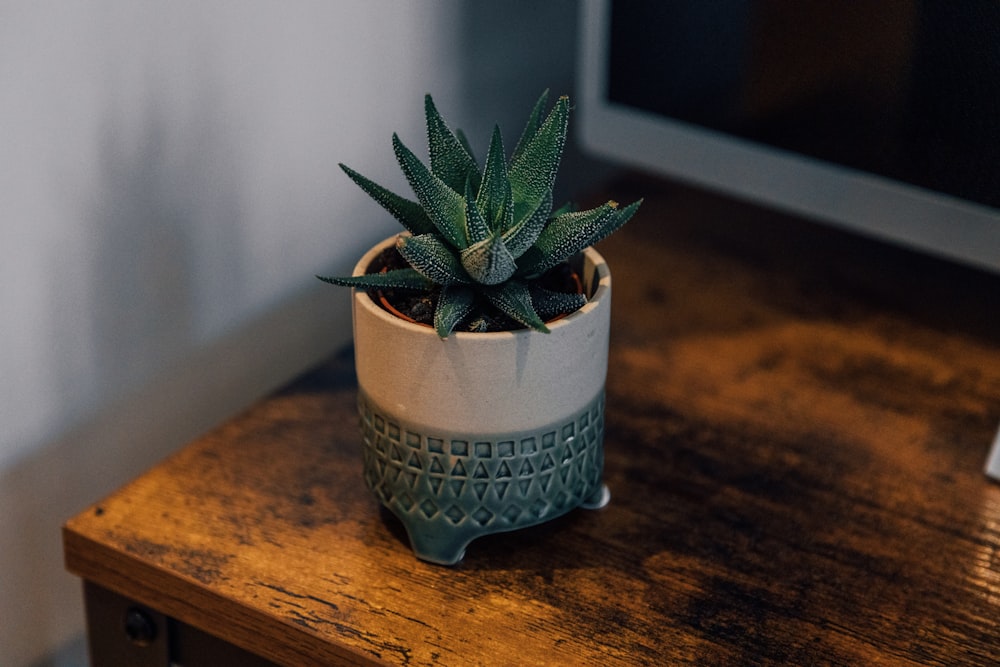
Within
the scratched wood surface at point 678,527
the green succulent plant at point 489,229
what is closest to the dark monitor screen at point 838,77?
the scratched wood surface at point 678,527

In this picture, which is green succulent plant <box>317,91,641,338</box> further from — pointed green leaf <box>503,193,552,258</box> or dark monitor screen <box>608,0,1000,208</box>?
dark monitor screen <box>608,0,1000,208</box>

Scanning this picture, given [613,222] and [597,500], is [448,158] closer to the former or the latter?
[613,222]

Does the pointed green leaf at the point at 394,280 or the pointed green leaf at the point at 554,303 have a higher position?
the pointed green leaf at the point at 394,280

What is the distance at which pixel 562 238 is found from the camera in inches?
21.7

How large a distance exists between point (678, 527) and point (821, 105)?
0.32 meters

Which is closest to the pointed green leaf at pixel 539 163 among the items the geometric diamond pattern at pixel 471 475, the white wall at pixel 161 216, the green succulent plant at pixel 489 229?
the green succulent plant at pixel 489 229

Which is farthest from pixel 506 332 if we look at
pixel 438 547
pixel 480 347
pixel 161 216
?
pixel 161 216

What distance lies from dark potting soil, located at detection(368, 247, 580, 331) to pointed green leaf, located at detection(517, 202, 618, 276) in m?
0.03

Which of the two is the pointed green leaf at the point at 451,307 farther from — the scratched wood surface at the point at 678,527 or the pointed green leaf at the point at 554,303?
the scratched wood surface at the point at 678,527

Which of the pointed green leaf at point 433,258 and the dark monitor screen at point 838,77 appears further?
the dark monitor screen at point 838,77

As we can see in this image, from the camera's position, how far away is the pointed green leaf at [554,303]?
1.84 ft

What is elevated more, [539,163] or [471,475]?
[539,163]

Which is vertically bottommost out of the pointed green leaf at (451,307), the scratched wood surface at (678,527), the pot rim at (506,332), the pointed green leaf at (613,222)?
the scratched wood surface at (678,527)

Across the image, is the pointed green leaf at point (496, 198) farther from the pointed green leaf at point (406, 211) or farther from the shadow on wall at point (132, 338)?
the shadow on wall at point (132, 338)
